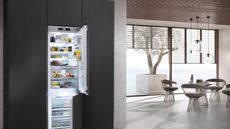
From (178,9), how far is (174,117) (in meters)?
2.87

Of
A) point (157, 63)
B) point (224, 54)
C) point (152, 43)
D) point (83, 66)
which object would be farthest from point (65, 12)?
point (224, 54)

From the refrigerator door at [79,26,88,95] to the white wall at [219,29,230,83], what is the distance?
8.81 m

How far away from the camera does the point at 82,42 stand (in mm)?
4465

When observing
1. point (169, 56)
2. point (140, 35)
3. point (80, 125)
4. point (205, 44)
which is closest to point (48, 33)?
point (80, 125)

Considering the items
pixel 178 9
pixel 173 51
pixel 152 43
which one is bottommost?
pixel 173 51

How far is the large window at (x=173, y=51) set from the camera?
11039 mm

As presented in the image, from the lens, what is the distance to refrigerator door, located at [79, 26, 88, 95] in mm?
4398

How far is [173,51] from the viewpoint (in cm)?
1164

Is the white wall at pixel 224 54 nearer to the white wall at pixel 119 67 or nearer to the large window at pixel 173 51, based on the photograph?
the large window at pixel 173 51

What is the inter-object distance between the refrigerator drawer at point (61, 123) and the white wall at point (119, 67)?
1124mm

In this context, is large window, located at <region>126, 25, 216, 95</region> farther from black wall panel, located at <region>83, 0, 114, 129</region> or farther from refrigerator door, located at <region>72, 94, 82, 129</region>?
refrigerator door, located at <region>72, 94, 82, 129</region>

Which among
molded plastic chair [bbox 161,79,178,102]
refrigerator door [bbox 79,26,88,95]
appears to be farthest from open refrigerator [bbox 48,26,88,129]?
molded plastic chair [bbox 161,79,178,102]

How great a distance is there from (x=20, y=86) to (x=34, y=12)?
3.82 feet

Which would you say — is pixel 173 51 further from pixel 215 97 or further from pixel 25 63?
pixel 25 63
